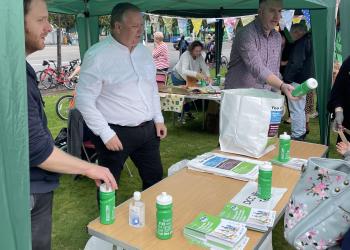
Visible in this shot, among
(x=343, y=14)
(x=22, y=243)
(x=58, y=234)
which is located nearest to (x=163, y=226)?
(x=22, y=243)

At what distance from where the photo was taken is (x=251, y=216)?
4.83 feet

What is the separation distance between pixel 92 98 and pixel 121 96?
0.17 m

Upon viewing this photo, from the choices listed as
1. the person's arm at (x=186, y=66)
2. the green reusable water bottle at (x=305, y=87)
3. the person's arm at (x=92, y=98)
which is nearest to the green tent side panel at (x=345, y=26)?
the green reusable water bottle at (x=305, y=87)

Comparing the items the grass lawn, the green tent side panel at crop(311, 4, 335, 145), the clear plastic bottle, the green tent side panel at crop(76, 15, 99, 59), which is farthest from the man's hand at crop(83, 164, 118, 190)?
the green tent side panel at crop(76, 15, 99, 59)

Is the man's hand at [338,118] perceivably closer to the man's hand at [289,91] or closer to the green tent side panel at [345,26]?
the man's hand at [289,91]

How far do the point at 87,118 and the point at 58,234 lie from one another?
3.76 feet

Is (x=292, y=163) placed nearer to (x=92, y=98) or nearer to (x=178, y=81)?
(x=92, y=98)

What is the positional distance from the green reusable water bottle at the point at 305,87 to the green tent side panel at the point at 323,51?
5.25ft

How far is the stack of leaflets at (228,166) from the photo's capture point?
1938mm

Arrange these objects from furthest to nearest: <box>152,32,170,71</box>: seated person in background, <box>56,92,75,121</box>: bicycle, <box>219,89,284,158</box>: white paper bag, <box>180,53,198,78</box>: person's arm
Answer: <box>152,32,170,71</box>: seated person in background < <box>56,92,75,121</box>: bicycle < <box>180,53,198,78</box>: person's arm < <box>219,89,284,158</box>: white paper bag

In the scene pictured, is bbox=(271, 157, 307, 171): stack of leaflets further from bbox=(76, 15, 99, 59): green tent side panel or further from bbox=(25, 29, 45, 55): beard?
bbox=(76, 15, 99, 59): green tent side panel

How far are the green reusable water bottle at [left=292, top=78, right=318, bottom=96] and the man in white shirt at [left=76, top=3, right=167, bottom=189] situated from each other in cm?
85

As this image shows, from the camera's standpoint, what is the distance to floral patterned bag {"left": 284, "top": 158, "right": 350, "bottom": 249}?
1.06 metres

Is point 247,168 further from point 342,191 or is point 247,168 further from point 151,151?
point 342,191
